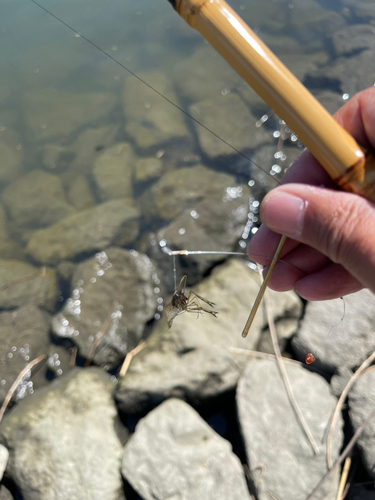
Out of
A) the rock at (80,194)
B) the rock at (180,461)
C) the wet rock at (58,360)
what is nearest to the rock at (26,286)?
the wet rock at (58,360)

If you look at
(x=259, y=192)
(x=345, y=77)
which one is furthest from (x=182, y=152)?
(x=345, y=77)

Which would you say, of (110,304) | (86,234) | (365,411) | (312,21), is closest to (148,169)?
(86,234)

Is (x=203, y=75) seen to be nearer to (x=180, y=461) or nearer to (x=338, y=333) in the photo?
(x=338, y=333)

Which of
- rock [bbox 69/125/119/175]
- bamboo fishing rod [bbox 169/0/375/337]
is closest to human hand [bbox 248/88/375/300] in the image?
bamboo fishing rod [bbox 169/0/375/337]

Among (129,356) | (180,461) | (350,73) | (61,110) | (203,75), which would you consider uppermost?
(350,73)

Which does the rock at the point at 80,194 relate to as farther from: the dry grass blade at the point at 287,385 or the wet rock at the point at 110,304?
the dry grass blade at the point at 287,385

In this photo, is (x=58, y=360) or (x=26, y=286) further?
(x=26, y=286)

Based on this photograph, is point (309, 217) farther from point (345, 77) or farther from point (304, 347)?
point (345, 77)
